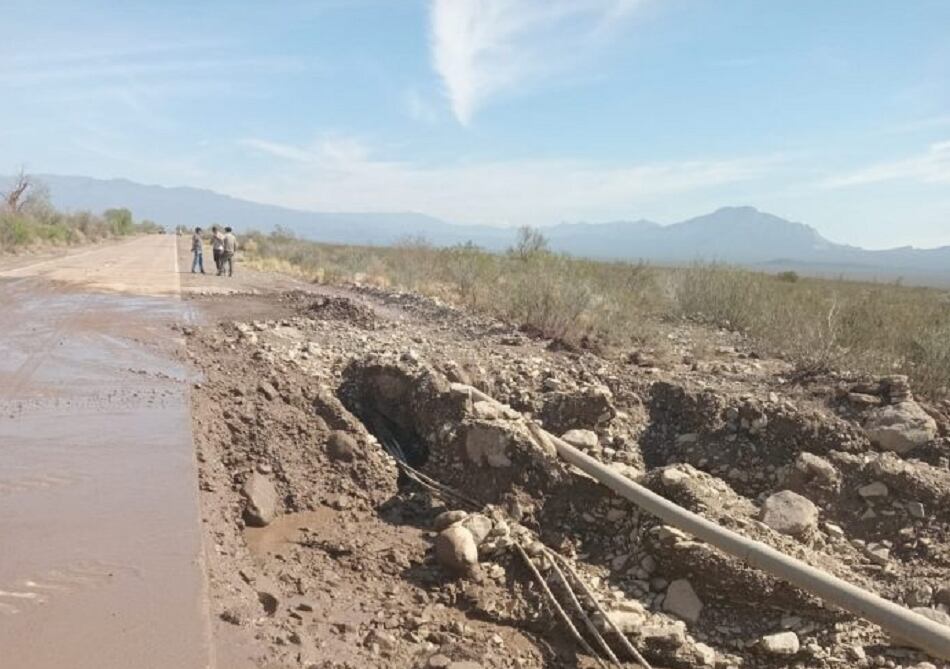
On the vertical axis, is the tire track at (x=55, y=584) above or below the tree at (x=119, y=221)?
below

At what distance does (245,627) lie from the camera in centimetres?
447

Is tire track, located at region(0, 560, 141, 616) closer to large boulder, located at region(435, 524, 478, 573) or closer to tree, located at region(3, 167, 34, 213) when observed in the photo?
large boulder, located at region(435, 524, 478, 573)

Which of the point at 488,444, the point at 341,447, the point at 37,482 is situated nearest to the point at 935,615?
the point at 488,444

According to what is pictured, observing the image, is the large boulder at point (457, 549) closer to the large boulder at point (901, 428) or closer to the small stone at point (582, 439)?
the small stone at point (582, 439)

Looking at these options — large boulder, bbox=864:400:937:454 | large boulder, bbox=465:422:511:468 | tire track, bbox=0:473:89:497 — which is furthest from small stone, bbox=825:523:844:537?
tire track, bbox=0:473:89:497

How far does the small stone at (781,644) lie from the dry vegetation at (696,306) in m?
5.82

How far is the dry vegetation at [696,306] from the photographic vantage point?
10.9 meters

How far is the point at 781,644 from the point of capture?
4.91 meters

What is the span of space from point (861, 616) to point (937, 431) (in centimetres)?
396

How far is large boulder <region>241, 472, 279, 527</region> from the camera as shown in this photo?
638cm

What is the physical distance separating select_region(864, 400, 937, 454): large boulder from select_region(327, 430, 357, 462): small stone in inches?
203

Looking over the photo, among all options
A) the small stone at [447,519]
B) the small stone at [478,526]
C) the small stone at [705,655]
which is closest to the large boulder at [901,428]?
the small stone at [705,655]

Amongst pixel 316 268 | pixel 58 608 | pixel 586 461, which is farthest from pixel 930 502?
pixel 316 268

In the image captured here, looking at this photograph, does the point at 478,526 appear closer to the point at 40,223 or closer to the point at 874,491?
the point at 874,491
